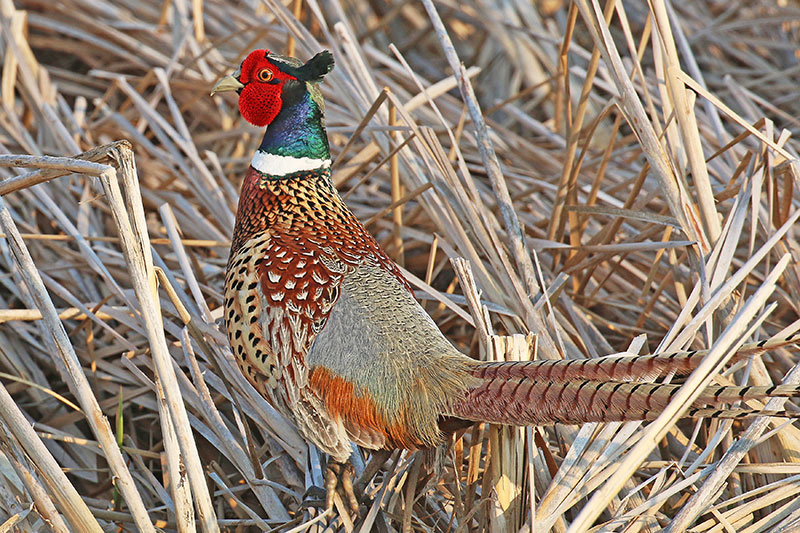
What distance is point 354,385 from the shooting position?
193 cm

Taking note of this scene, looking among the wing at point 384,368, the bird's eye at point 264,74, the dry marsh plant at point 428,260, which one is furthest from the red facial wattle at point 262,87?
the wing at point 384,368

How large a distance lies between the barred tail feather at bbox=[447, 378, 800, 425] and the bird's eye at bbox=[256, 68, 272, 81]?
1138mm

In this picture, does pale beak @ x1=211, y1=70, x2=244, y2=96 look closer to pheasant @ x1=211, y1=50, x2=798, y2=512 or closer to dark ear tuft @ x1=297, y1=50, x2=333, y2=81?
pheasant @ x1=211, y1=50, x2=798, y2=512

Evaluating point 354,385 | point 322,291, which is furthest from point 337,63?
point 354,385

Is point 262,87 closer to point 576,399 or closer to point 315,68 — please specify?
point 315,68

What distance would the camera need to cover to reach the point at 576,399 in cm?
152

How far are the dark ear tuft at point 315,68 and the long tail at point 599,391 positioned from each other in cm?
108

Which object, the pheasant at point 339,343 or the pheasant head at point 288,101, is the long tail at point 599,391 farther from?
the pheasant head at point 288,101

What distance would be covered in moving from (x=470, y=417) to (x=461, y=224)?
100 centimetres

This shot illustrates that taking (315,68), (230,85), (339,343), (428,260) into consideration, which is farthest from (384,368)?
(428,260)

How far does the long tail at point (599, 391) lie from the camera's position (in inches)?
56.0

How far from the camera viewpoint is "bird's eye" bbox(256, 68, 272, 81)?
95.3 inches

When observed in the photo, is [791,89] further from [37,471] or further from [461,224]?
[37,471]

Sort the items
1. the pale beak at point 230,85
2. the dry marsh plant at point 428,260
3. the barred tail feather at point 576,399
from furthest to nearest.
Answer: the pale beak at point 230,85, the dry marsh plant at point 428,260, the barred tail feather at point 576,399
